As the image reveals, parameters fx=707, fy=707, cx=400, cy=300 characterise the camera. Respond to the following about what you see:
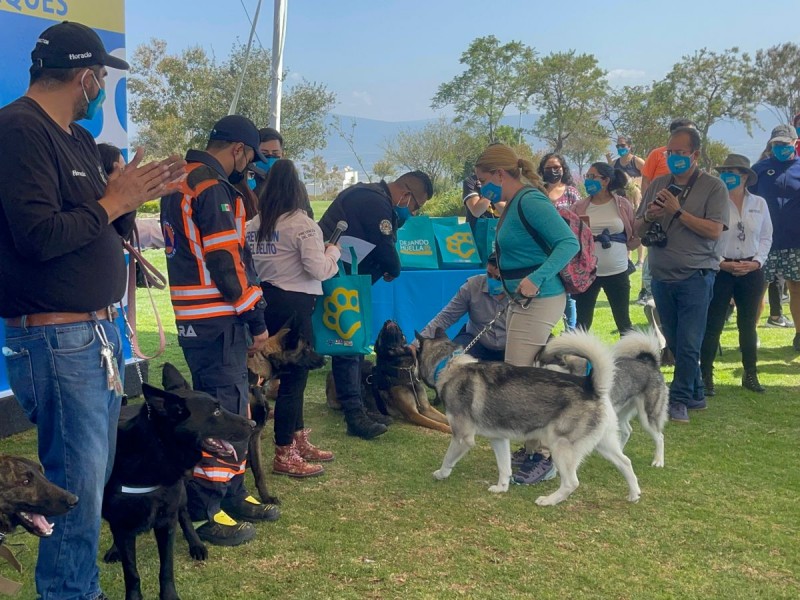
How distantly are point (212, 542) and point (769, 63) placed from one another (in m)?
49.1

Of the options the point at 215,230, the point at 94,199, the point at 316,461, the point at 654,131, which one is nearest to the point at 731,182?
the point at 316,461

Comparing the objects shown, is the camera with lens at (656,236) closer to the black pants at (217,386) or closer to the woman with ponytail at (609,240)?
the woman with ponytail at (609,240)

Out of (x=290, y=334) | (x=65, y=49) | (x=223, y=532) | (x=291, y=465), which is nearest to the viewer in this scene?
(x=65, y=49)

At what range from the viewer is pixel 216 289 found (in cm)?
321

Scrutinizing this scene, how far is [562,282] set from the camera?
14.2ft

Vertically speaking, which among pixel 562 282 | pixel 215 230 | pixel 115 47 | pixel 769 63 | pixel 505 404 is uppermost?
pixel 769 63

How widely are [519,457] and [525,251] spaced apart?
1497mm

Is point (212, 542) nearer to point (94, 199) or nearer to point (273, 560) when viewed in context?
point (273, 560)

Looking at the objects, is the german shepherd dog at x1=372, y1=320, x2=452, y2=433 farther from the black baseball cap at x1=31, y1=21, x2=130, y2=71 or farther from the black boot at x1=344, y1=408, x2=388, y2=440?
the black baseball cap at x1=31, y1=21, x2=130, y2=71

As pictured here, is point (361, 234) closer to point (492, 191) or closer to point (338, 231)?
point (338, 231)

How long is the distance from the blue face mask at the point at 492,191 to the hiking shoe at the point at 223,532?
2.34 metres

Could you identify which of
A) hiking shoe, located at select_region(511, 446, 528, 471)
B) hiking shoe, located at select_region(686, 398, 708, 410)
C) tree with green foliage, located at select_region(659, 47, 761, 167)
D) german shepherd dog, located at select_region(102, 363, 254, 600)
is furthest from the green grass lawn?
tree with green foliage, located at select_region(659, 47, 761, 167)

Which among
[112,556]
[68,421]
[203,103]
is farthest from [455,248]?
[203,103]

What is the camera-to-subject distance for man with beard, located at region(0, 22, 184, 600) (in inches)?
83.2
